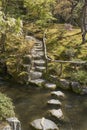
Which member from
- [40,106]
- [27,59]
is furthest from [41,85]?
[40,106]

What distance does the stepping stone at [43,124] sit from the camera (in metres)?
14.3

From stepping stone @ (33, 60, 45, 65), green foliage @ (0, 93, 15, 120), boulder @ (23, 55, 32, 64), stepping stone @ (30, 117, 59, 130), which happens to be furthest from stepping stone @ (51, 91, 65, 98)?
green foliage @ (0, 93, 15, 120)

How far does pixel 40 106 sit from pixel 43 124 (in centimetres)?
323

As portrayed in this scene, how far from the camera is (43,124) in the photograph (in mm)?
14664

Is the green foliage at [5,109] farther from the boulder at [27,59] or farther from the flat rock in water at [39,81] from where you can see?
the boulder at [27,59]

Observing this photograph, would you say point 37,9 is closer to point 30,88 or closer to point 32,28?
point 32,28

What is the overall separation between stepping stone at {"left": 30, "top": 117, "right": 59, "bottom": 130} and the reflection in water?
1.17ft

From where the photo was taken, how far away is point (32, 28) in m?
32.6

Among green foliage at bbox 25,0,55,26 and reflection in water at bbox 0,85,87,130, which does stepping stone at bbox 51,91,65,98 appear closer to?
reflection in water at bbox 0,85,87,130

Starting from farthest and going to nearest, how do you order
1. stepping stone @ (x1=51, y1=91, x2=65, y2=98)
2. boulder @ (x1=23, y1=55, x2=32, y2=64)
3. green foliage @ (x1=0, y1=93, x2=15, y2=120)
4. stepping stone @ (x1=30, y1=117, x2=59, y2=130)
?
boulder @ (x1=23, y1=55, x2=32, y2=64) < stepping stone @ (x1=51, y1=91, x2=65, y2=98) < stepping stone @ (x1=30, y1=117, x2=59, y2=130) < green foliage @ (x1=0, y1=93, x2=15, y2=120)

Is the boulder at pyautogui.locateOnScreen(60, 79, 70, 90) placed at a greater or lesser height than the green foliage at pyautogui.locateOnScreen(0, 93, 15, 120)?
lesser

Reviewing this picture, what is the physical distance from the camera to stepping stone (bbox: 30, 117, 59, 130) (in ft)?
47.1

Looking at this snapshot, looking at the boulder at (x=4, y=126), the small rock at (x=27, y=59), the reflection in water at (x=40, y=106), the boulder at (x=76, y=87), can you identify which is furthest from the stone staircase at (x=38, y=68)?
the boulder at (x=4, y=126)

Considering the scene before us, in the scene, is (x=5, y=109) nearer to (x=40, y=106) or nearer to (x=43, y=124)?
(x=43, y=124)
